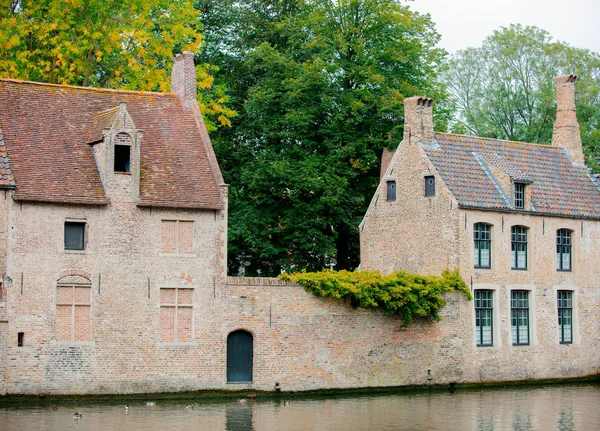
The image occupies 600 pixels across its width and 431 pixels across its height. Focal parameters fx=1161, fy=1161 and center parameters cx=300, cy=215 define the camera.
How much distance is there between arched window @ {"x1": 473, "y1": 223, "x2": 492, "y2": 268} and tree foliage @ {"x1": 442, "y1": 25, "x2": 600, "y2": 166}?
19.8m

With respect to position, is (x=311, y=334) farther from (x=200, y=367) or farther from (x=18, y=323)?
(x=18, y=323)

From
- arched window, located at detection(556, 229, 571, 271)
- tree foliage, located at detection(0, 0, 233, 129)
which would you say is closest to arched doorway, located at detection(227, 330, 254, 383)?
tree foliage, located at detection(0, 0, 233, 129)

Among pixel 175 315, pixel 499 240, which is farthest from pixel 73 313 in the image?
pixel 499 240

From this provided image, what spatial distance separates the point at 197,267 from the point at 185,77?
21.9 feet

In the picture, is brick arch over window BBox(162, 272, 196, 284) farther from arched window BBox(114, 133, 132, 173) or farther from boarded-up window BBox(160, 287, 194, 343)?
arched window BBox(114, 133, 132, 173)

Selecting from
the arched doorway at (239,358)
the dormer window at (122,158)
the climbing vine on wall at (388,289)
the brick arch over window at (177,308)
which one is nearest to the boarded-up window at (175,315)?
the brick arch over window at (177,308)

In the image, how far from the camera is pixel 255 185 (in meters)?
44.5

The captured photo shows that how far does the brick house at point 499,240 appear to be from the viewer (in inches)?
1547

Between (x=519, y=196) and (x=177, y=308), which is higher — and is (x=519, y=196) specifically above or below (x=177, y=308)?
above

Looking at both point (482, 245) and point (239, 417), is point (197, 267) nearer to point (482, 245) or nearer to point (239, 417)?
point (239, 417)

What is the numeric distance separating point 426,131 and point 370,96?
4956mm

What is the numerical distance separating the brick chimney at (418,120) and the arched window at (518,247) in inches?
174

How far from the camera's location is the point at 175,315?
→ 3403 cm

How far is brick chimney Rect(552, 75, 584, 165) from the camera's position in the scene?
4475 centimetres
